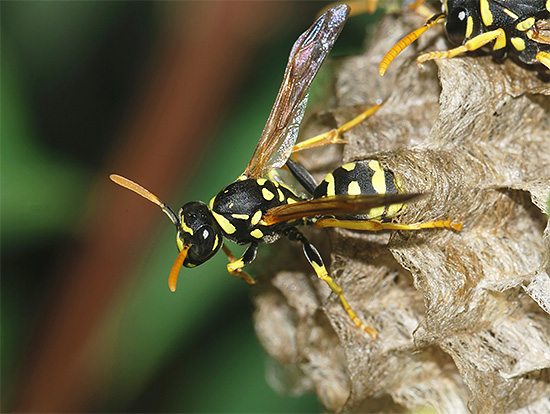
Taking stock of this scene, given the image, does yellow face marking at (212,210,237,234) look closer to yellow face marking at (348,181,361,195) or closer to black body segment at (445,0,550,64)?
yellow face marking at (348,181,361,195)

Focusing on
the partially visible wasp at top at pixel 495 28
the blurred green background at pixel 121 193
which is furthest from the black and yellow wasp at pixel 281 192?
the partially visible wasp at top at pixel 495 28

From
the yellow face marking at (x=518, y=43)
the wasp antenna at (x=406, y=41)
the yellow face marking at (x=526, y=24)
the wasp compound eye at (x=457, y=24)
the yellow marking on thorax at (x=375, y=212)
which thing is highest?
the yellow face marking at (x=526, y=24)

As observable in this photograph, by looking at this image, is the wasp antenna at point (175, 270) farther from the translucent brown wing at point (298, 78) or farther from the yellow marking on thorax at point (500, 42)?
the yellow marking on thorax at point (500, 42)

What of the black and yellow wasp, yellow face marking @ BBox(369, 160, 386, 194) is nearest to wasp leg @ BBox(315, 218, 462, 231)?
the black and yellow wasp

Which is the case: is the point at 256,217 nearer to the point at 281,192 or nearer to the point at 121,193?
the point at 281,192

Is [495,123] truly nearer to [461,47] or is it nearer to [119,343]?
[461,47]

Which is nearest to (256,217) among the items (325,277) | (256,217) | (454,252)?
(256,217)

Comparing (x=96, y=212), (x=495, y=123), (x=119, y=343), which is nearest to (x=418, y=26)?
(x=495, y=123)

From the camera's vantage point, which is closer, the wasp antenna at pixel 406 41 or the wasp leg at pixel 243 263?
the wasp antenna at pixel 406 41
